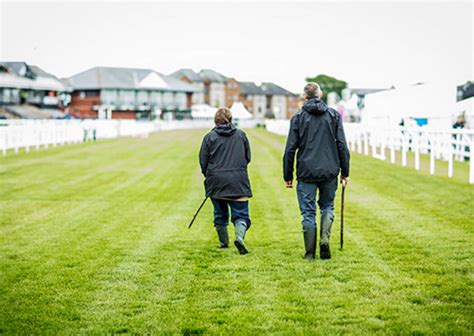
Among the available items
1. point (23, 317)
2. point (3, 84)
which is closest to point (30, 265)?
point (23, 317)

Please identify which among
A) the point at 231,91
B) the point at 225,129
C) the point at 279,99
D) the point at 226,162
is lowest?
the point at 226,162

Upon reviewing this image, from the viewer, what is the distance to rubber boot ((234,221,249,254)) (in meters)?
8.53

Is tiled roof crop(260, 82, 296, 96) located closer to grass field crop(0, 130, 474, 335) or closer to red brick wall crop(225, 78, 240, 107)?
red brick wall crop(225, 78, 240, 107)

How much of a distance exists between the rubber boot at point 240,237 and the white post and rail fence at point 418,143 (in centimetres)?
893

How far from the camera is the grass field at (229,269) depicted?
573 cm

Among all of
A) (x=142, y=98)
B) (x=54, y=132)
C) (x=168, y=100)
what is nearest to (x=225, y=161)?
(x=54, y=132)

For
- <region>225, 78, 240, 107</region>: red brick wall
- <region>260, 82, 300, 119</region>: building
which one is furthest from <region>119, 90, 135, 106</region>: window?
<region>260, 82, 300, 119</region>: building

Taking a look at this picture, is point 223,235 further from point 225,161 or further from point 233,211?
point 225,161

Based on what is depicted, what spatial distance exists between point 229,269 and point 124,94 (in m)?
118

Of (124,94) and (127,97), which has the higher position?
(124,94)

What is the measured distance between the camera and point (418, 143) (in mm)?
22141

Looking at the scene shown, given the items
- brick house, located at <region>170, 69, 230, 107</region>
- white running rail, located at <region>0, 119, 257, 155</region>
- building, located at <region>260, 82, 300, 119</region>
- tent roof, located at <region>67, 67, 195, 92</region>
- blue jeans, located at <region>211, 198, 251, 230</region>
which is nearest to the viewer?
blue jeans, located at <region>211, 198, 251, 230</region>

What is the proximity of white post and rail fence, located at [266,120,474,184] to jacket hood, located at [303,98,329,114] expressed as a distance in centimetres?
918

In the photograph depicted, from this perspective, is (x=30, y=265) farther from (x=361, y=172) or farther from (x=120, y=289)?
(x=361, y=172)
